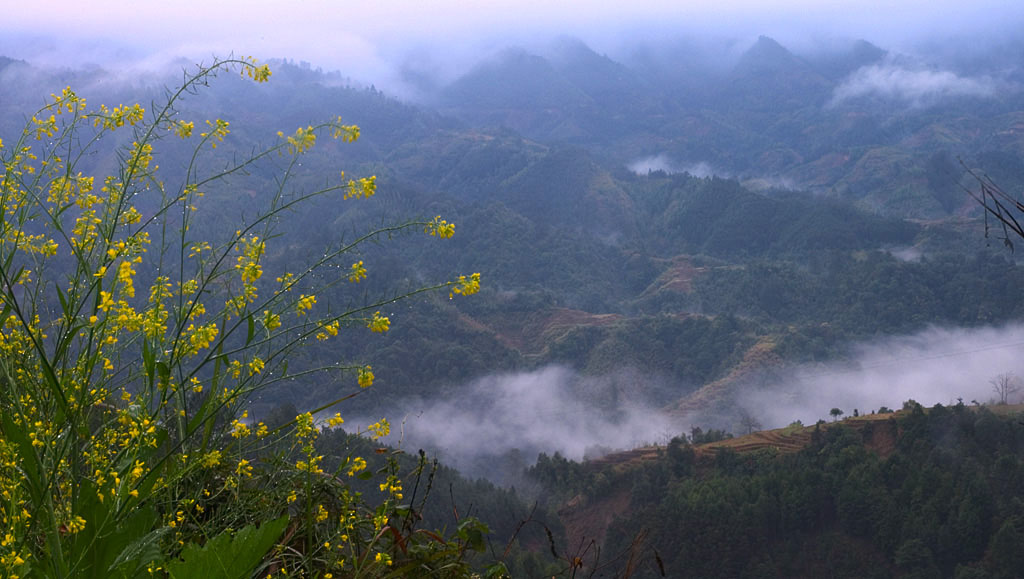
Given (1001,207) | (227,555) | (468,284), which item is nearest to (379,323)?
(468,284)

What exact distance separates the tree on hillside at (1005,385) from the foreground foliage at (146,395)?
48791mm

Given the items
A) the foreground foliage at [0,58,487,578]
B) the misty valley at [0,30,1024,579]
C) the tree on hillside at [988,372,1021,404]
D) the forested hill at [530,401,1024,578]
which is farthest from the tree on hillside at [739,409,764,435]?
the foreground foliage at [0,58,487,578]

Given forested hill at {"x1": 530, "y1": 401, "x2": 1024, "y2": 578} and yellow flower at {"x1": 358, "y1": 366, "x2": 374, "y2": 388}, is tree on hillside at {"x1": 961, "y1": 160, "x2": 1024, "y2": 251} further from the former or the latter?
forested hill at {"x1": 530, "y1": 401, "x2": 1024, "y2": 578}

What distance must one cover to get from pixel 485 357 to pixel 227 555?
59381 mm

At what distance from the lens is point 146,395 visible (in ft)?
6.64

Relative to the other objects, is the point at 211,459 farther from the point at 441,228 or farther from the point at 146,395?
the point at 441,228

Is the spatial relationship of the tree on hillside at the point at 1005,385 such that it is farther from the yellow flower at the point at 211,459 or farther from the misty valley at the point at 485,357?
the yellow flower at the point at 211,459

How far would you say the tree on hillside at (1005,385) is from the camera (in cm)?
4472

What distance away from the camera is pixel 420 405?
52469mm

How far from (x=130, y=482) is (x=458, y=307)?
66.4 meters

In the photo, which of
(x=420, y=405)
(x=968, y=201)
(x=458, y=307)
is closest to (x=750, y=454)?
(x=420, y=405)

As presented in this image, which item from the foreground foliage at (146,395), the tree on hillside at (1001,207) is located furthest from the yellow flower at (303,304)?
the tree on hillside at (1001,207)

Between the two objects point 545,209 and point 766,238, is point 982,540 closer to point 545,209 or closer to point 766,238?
point 766,238

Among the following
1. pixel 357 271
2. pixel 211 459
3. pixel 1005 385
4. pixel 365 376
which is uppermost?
pixel 1005 385
